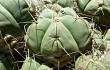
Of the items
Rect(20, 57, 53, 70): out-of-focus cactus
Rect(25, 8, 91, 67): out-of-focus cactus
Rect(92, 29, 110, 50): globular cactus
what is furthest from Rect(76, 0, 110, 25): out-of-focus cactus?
Rect(20, 57, 53, 70): out-of-focus cactus

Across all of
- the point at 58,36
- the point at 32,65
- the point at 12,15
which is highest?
the point at 12,15

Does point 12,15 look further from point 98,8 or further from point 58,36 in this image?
point 98,8

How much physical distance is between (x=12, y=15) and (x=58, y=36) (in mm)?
350

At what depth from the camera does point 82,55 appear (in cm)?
228

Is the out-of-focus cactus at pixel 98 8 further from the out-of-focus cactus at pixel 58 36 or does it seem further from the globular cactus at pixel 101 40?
the out-of-focus cactus at pixel 58 36

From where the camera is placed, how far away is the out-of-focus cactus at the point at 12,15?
7.26 feet

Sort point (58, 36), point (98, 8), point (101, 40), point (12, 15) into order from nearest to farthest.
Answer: point (58, 36) < point (12, 15) < point (101, 40) < point (98, 8)

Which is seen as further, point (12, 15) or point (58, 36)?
point (12, 15)

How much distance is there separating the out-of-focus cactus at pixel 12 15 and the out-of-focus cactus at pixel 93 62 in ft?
1.45

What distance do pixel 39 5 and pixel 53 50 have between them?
652mm

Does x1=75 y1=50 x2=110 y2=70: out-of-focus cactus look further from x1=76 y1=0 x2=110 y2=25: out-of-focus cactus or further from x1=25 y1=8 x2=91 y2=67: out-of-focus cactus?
x1=76 y1=0 x2=110 y2=25: out-of-focus cactus

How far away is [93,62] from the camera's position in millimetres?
2199

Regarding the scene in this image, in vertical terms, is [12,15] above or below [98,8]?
above

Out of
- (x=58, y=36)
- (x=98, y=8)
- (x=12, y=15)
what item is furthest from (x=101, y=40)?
(x=12, y=15)
